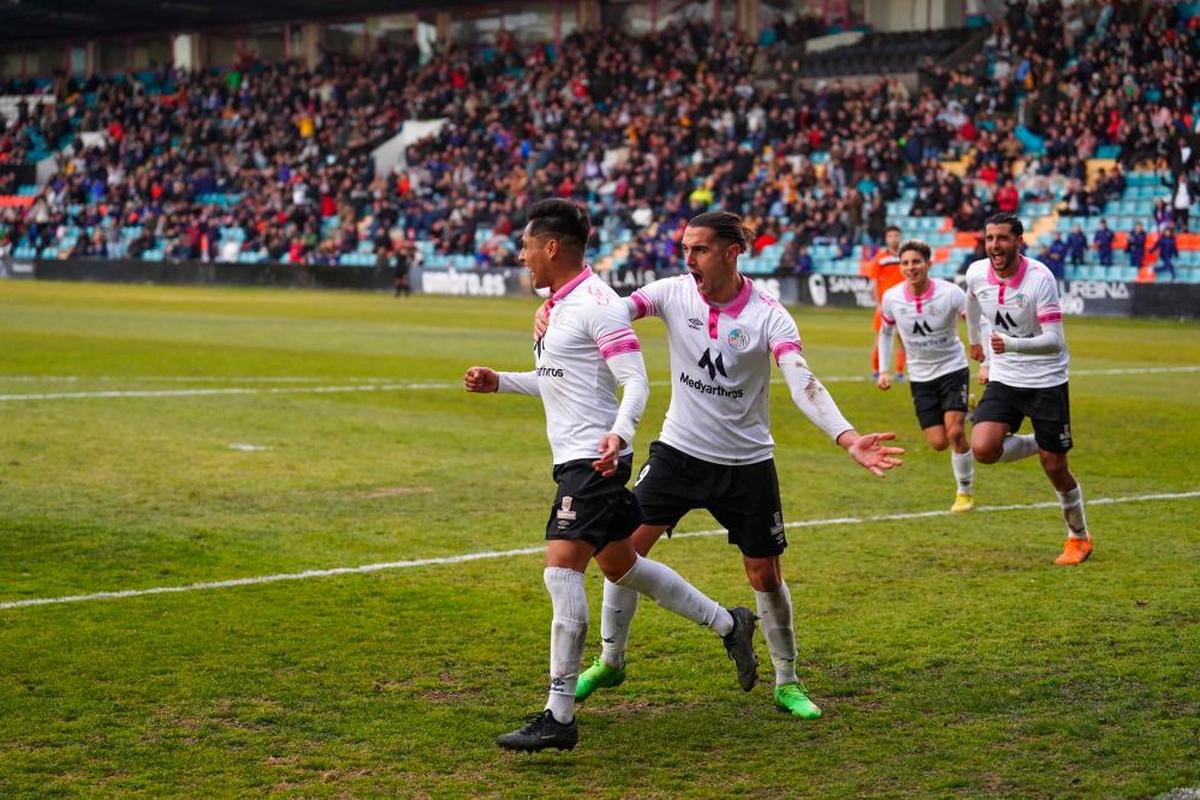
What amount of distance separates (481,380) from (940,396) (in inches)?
278

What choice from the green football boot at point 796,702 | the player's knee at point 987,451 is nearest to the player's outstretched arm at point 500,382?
the green football boot at point 796,702

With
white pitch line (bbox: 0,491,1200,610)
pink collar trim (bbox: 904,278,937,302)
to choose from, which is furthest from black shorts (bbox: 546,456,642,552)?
pink collar trim (bbox: 904,278,937,302)

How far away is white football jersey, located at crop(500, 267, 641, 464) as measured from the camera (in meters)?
6.31

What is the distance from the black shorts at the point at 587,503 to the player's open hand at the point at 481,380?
0.56 metres

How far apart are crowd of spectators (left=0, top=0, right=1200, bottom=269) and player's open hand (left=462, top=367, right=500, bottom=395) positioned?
111 ft

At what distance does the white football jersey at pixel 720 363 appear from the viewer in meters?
6.66

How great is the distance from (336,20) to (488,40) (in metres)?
8.38

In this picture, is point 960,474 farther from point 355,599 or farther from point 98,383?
point 98,383

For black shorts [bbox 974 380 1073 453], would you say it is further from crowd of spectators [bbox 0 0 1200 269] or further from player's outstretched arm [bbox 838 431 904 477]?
crowd of spectators [bbox 0 0 1200 269]

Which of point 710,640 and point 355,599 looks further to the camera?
point 355,599

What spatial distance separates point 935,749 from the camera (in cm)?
599

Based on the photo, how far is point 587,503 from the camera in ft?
20.4

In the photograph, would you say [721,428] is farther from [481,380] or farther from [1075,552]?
[1075,552]

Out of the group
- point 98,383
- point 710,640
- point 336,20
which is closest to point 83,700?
point 710,640
